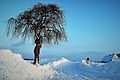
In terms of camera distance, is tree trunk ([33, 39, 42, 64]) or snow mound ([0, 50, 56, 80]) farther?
tree trunk ([33, 39, 42, 64])

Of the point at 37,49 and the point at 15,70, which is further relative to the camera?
the point at 37,49

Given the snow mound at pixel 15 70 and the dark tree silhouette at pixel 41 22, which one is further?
the dark tree silhouette at pixel 41 22

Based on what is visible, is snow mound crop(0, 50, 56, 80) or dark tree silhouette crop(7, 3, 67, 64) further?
dark tree silhouette crop(7, 3, 67, 64)

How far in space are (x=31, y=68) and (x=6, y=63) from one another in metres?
2.29

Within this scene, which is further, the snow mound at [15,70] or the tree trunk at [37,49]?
the tree trunk at [37,49]

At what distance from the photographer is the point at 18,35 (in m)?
34.8

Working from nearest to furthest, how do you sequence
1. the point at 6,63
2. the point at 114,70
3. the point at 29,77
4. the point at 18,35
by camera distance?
the point at 29,77 → the point at 6,63 → the point at 114,70 → the point at 18,35

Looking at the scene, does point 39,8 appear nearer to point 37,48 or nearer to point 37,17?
point 37,17

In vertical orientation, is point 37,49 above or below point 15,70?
above

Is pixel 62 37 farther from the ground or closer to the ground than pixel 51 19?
closer to the ground

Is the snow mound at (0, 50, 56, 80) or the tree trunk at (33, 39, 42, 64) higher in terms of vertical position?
the tree trunk at (33, 39, 42, 64)

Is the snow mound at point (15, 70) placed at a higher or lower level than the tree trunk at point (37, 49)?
lower

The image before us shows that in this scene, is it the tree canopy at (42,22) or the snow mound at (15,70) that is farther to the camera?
the tree canopy at (42,22)

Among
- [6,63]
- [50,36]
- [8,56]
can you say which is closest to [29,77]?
[6,63]
